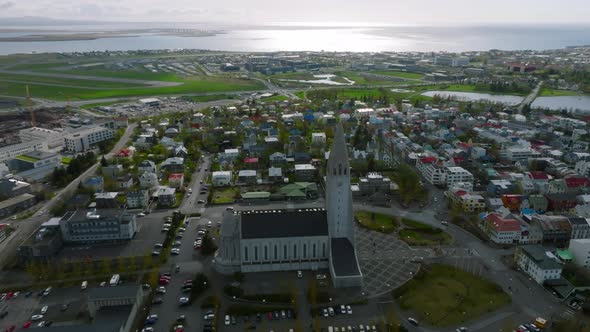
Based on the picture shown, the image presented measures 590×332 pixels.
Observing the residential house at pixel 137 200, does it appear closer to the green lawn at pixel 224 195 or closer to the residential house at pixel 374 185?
the green lawn at pixel 224 195

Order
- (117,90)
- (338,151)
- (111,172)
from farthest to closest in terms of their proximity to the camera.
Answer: (117,90) → (111,172) → (338,151)

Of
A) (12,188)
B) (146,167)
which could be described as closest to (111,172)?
(146,167)

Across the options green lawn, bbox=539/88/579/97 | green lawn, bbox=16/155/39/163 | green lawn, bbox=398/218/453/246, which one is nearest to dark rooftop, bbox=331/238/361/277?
green lawn, bbox=398/218/453/246

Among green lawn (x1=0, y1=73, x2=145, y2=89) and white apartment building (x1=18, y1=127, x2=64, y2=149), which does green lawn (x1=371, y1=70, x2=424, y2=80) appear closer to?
green lawn (x1=0, y1=73, x2=145, y2=89)

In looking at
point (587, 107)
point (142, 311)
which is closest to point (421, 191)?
point (142, 311)

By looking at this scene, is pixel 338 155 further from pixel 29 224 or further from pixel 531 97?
pixel 531 97
